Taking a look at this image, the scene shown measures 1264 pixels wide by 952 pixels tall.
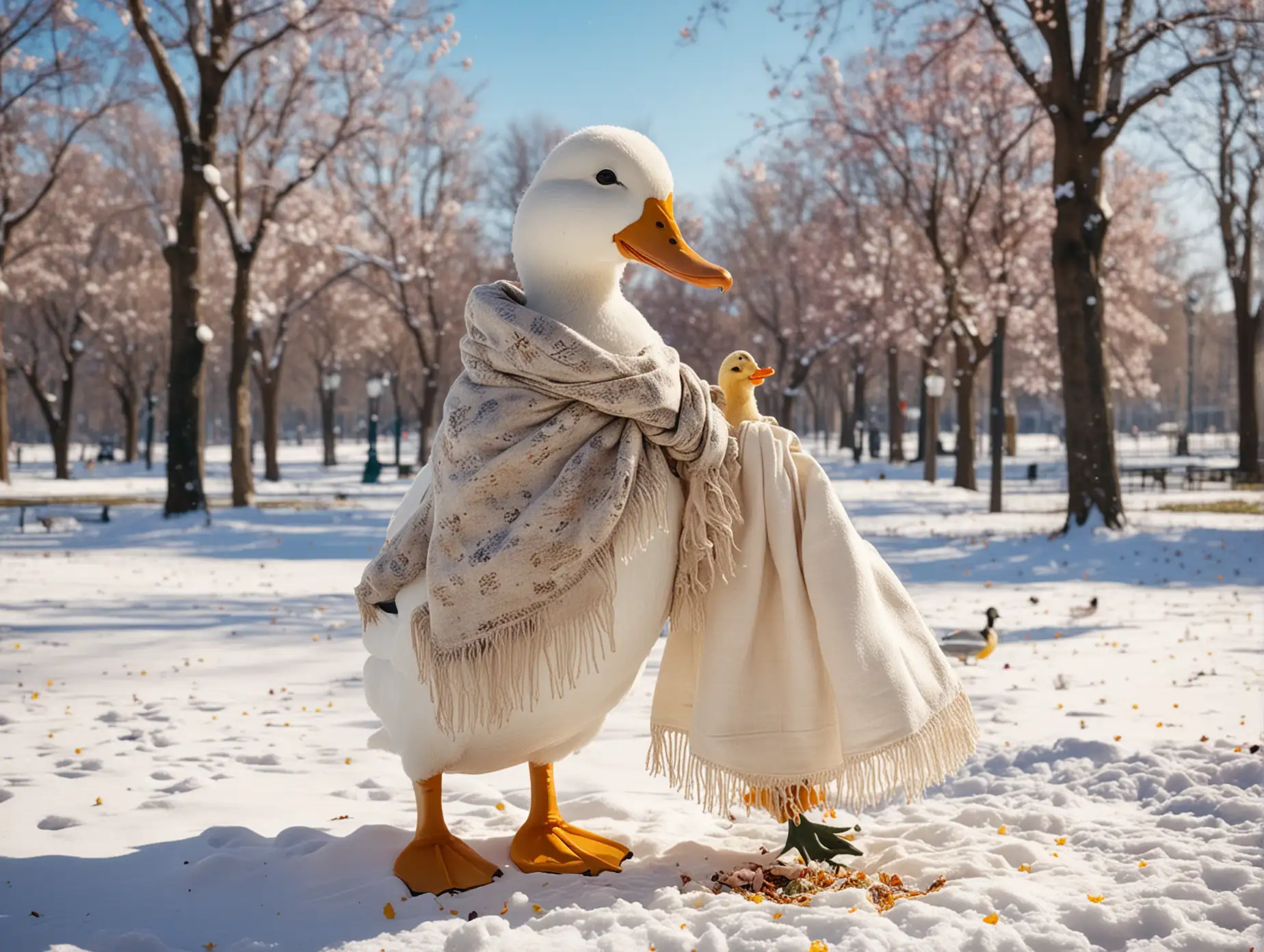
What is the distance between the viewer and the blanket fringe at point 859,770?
10.4 ft

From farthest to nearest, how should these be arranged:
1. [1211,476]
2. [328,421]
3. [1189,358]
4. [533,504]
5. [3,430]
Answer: [328,421]
[1189,358]
[3,430]
[1211,476]
[533,504]

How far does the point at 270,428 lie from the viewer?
2789cm

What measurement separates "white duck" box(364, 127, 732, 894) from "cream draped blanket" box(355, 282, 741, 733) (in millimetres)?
91

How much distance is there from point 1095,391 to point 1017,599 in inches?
164

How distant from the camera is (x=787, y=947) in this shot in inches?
110

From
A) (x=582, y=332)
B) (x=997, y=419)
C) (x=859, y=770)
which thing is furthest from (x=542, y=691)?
(x=997, y=419)

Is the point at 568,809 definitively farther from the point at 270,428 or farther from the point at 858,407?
the point at 858,407

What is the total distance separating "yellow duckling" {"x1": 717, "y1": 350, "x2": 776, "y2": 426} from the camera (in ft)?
12.1

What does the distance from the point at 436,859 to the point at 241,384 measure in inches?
633

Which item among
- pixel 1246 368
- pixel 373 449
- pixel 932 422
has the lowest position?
pixel 373 449

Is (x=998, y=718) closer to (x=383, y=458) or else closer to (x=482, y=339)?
(x=482, y=339)

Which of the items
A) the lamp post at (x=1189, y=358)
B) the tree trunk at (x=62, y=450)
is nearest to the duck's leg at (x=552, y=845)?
the tree trunk at (x=62, y=450)

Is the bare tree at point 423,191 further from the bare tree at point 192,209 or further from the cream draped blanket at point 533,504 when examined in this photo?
the cream draped blanket at point 533,504

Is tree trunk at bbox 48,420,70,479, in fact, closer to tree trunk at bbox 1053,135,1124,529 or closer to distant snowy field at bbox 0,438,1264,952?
distant snowy field at bbox 0,438,1264,952
